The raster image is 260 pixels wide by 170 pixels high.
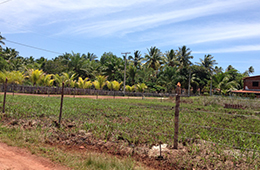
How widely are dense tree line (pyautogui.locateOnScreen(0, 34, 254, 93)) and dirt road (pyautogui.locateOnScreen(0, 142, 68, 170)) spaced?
89.6 feet

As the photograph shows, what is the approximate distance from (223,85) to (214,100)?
24.6 metres

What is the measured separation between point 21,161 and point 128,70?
3945cm

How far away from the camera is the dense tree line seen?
3791 cm

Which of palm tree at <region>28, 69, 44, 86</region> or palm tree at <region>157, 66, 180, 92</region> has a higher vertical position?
palm tree at <region>157, 66, 180, 92</region>

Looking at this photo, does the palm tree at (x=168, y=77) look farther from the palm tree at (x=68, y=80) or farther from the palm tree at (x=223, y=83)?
the palm tree at (x=68, y=80)

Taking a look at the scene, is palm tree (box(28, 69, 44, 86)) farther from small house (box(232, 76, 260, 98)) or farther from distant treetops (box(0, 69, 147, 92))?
small house (box(232, 76, 260, 98))

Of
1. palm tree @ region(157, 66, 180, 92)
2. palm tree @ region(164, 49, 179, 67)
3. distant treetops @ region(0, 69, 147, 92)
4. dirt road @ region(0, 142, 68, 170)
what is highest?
palm tree @ region(164, 49, 179, 67)

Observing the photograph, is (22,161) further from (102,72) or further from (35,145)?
(102,72)

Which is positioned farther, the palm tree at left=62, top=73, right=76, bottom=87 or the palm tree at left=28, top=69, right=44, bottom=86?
the palm tree at left=62, top=73, right=76, bottom=87

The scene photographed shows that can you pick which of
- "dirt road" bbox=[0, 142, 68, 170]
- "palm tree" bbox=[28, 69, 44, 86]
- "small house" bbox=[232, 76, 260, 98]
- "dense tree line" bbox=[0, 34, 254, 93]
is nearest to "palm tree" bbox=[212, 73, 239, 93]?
"dense tree line" bbox=[0, 34, 254, 93]

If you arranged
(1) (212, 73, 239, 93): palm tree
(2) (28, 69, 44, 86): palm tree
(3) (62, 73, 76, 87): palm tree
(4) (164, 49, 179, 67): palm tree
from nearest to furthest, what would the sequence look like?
(2) (28, 69, 44, 86): palm tree
(3) (62, 73, 76, 87): palm tree
(1) (212, 73, 239, 93): palm tree
(4) (164, 49, 179, 67): palm tree

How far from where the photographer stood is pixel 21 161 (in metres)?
4.71

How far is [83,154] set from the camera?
5.38 metres

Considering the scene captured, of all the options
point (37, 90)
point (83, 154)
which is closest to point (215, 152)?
point (83, 154)
